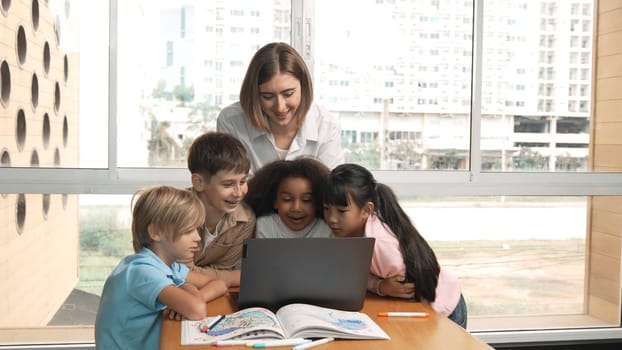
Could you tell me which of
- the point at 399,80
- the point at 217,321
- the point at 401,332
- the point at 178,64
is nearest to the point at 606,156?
the point at 399,80

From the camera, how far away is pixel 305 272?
2047mm

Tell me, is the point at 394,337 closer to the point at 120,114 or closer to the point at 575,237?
the point at 120,114

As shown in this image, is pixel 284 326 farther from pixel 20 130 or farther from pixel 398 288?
pixel 20 130

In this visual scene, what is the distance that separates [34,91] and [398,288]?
185cm

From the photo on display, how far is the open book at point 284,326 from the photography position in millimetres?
1822

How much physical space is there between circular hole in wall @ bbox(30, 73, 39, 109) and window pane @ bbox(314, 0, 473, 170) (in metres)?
1.13

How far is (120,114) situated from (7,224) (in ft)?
2.04

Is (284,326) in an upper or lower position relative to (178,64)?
lower

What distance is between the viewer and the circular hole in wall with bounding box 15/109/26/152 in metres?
3.35

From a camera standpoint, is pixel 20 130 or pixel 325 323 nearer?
pixel 325 323

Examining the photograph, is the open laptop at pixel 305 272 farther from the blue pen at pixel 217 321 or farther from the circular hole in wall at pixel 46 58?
the circular hole in wall at pixel 46 58

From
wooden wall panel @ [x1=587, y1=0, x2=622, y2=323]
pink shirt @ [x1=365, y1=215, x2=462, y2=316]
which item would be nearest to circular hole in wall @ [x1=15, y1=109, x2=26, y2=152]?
pink shirt @ [x1=365, y1=215, x2=462, y2=316]

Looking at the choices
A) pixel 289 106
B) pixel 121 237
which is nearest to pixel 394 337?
pixel 289 106

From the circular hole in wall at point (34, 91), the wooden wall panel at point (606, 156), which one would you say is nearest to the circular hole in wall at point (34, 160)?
the circular hole in wall at point (34, 91)
